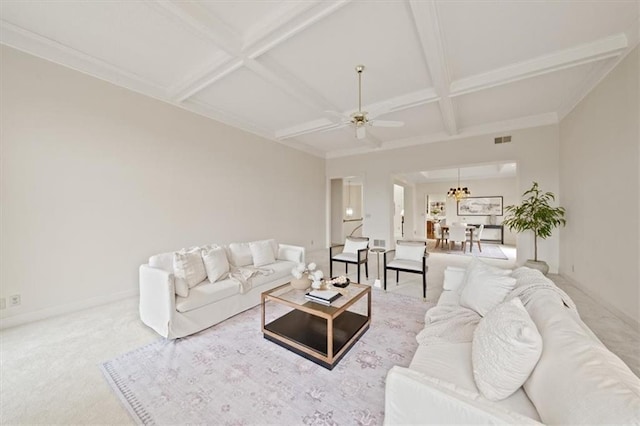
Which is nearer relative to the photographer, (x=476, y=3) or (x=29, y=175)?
(x=476, y=3)

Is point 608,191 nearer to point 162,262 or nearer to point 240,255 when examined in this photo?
point 240,255

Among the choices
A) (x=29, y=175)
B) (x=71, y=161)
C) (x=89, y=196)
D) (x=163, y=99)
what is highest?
(x=163, y=99)

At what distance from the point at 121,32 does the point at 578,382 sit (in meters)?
4.13

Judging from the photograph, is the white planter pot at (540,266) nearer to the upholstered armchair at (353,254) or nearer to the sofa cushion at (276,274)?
the upholstered armchair at (353,254)

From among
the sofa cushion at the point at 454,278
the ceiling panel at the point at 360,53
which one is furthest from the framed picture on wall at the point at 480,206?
the sofa cushion at the point at 454,278

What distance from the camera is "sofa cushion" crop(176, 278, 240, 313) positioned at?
2344 mm

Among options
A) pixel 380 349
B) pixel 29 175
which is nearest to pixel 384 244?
pixel 380 349

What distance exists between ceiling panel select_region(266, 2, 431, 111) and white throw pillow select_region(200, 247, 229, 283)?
242 cm

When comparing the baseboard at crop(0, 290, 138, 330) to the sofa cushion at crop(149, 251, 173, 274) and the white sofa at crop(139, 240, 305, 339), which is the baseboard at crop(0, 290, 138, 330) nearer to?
the white sofa at crop(139, 240, 305, 339)

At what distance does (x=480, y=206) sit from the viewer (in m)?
9.33

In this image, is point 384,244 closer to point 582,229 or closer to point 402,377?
point 582,229

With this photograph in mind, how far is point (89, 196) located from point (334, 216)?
6.03 meters

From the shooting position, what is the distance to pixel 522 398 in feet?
3.42

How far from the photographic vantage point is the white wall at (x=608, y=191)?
8.20 feet
